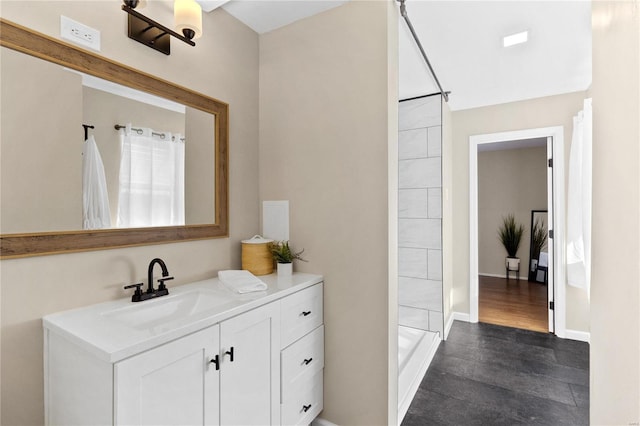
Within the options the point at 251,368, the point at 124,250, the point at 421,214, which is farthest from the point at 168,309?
the point at 421,214

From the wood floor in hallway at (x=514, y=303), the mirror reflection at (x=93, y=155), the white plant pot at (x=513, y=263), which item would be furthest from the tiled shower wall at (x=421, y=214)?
the white plant pot at (x=513, y=263)

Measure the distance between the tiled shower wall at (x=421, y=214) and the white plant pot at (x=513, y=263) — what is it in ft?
11.2

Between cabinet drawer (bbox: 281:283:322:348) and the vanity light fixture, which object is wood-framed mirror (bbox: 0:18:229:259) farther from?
cabinet drawer (bbox: 281:283:322:348)

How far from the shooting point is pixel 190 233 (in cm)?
170

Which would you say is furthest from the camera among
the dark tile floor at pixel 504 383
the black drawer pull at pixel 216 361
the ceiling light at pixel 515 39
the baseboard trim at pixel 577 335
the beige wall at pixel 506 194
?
the beige wall at pixel 506 194

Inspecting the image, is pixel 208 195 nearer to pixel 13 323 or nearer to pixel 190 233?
pixel 190 233

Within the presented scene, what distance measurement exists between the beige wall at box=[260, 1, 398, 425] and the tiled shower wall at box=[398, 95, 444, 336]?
5.15 ft

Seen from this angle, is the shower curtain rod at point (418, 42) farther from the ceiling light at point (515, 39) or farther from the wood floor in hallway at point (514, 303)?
the wood floor in hallway at point (514, 303)

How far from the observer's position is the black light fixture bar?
1402 mm

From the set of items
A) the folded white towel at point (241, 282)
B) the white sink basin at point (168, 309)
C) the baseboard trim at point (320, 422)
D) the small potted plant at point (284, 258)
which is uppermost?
the small potted plant at point (284, 258)

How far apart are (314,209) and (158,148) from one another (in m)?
0.92

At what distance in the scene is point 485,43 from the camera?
7.54 feet

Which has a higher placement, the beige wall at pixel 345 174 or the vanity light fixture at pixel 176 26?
the vanity light fixture at pixel 176 26

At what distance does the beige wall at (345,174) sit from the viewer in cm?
170
